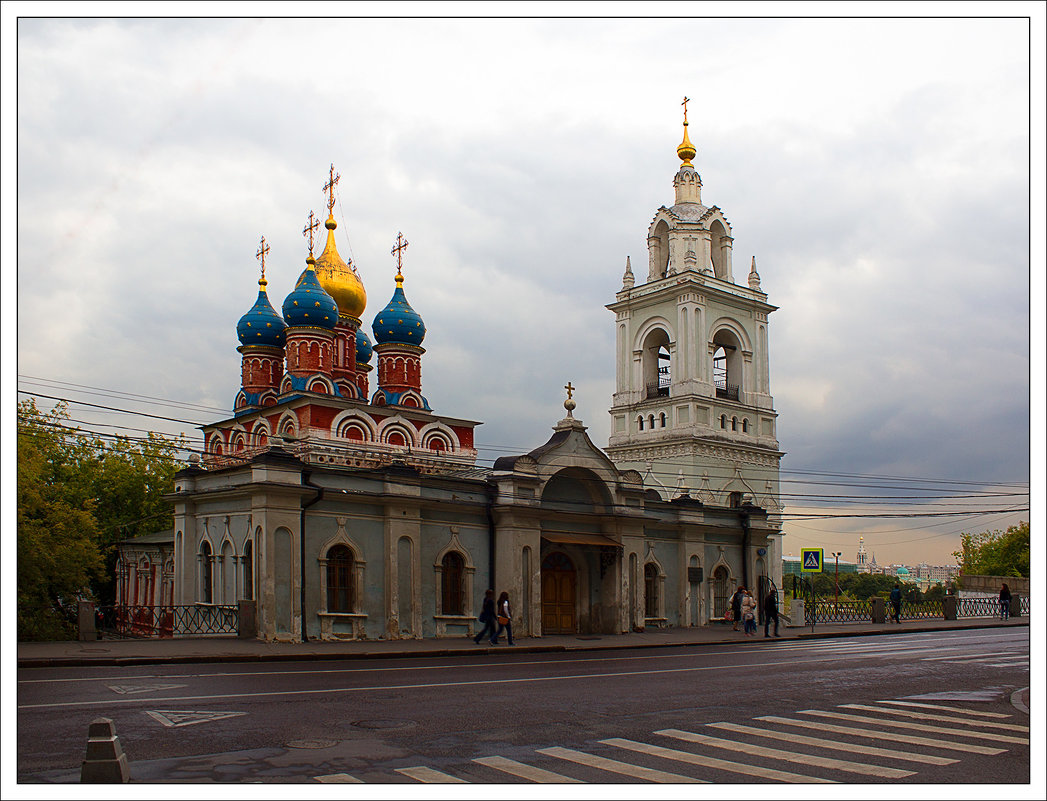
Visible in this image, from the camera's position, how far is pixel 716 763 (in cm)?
881

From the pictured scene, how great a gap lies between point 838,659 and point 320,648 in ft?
36.7

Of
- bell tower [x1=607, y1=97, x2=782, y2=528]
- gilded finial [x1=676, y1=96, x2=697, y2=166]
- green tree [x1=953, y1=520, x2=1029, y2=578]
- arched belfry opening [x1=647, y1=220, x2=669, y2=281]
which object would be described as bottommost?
green tree [x1=953, y1=520, x2=1029, y2=578]

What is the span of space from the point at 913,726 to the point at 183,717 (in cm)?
824

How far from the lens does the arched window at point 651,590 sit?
31.7 metres

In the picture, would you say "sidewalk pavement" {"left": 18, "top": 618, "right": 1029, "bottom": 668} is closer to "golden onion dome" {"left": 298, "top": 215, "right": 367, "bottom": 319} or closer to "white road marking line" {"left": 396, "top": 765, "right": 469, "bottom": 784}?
"white road marking line" {"left": 396, "top": 765, "right": 469, "bottom": 784}

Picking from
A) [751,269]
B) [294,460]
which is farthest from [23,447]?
[751,269]

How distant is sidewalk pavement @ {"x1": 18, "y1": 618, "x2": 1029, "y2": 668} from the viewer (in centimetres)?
1822

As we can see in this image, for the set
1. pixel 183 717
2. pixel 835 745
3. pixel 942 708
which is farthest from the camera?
pixel 942 708

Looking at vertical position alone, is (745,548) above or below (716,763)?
below

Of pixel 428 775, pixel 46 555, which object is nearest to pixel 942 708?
pixel 428 775

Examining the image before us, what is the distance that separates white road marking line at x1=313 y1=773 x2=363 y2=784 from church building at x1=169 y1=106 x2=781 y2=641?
1523cm

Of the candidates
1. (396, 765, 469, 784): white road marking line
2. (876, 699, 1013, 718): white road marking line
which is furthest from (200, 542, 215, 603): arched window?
(396, 765, 469, 784): white road marking line

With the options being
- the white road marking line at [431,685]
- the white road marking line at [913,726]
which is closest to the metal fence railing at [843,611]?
the white road marking line at [431,685]

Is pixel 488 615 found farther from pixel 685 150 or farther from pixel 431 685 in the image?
pixel 685 150
